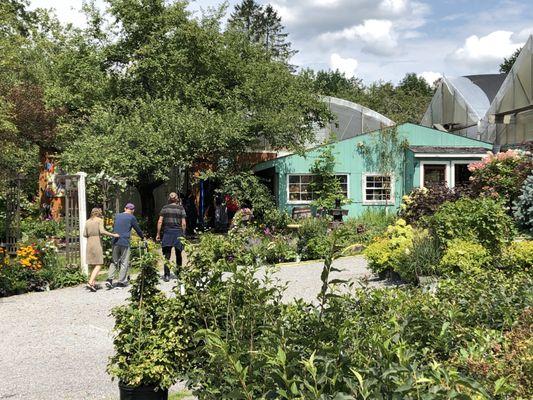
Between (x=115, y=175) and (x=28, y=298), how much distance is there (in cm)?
554

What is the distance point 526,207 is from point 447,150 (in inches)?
348

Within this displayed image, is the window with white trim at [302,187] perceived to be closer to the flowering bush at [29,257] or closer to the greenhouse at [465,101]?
the greenhouse at [465,101]

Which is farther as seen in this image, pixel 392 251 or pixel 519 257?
pixel 392 251

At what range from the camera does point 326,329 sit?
2.90 m

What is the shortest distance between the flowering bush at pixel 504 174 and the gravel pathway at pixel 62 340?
3.82m

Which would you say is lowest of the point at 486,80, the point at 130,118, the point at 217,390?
the point at 217,390

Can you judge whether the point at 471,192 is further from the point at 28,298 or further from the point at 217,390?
the point at 217,390

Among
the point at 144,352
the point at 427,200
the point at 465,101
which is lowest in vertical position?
the point at 144,352

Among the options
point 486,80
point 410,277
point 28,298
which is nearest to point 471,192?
point 410,277

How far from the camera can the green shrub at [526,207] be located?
10820 millimetres

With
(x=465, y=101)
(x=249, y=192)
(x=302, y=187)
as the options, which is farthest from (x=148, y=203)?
(x=465, y=101)

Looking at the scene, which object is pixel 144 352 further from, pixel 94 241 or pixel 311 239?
pixel 311 239

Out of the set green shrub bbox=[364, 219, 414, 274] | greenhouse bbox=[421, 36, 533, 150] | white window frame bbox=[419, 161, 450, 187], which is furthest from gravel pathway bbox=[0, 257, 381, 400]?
greenhouse bbox=[421, 36, 533, 150]

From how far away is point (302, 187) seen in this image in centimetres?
1997
